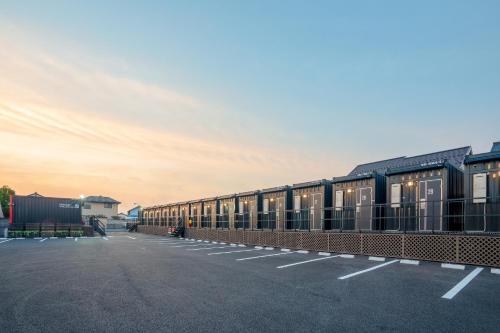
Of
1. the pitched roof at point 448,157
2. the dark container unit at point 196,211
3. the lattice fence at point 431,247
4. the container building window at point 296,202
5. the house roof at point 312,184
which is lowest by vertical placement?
the dark container unit at point 196,211

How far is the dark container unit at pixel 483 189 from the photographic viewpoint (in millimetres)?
10359

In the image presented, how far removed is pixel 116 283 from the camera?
695 cm

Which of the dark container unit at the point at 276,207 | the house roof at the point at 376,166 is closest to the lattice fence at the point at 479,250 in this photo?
the house roof at the point at 376,166

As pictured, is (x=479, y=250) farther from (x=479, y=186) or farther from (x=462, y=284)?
(x=462, y=284)

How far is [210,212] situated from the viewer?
2734cm

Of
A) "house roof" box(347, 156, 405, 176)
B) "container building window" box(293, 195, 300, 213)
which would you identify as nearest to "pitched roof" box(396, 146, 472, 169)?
"house roof" box(347, 156, 405, 176)

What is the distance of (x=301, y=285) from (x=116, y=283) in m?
4.44

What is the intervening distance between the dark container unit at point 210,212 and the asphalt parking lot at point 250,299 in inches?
684

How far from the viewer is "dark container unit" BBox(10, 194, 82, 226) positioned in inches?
1112

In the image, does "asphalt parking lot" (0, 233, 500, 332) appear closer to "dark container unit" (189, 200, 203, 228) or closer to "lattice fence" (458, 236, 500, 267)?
"lattice fence" (458, 236, 500, 267)

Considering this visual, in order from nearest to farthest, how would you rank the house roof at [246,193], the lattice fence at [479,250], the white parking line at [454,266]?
1. the white parking line at [454,266]
2. the lattice fence at [479,250]
3. the house roof at [246,193]

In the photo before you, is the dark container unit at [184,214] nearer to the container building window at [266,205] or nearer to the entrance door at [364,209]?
the container building window at [266,205]

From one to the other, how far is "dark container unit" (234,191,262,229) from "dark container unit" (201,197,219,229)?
316 centimetres

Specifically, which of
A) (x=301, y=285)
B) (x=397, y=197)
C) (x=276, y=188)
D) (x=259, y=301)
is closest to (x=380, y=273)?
(x=301, y=285)
